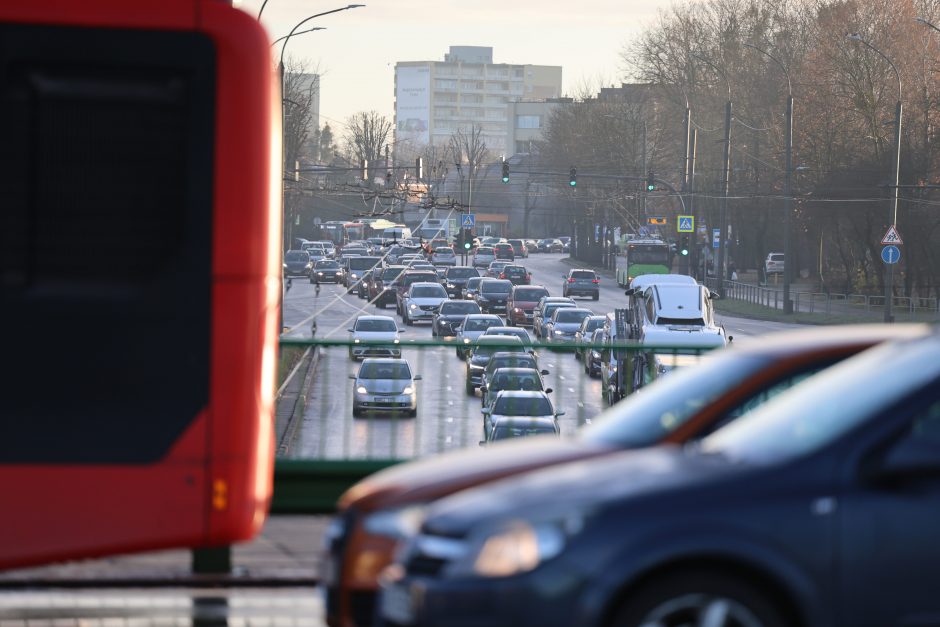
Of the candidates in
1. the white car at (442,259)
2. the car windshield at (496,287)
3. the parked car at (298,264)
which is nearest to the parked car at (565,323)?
the car windshield at (496,287)

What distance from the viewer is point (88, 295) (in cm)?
696

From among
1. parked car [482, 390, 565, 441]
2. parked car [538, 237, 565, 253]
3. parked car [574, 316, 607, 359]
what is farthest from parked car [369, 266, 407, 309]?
parked car [538, 237, 565, 253]

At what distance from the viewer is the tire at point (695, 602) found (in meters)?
5.34

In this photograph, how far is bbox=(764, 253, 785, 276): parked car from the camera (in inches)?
3792

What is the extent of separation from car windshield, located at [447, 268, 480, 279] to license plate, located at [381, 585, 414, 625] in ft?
241

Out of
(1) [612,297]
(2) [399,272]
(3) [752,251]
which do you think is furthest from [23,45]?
(3) [752,251]

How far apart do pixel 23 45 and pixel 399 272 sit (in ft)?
220

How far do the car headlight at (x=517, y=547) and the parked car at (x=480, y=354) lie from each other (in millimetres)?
6803

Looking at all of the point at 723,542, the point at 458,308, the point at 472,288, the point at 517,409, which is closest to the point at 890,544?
the point at 723,542

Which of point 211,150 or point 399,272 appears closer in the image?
point 211,150

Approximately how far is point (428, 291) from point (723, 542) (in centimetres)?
5649

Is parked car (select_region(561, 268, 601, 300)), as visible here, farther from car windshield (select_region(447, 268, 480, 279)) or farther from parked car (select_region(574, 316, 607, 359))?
parked car (select_region(574, 316, 607, 359))

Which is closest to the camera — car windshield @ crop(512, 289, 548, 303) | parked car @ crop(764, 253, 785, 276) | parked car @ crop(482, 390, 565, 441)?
parked car @ crop(482, 390, 565, 441)

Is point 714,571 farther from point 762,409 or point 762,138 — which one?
point 762,138
